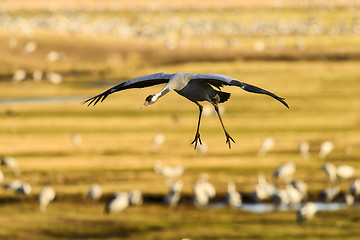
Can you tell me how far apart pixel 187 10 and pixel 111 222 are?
9880cm

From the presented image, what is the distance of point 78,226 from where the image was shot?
809 inches

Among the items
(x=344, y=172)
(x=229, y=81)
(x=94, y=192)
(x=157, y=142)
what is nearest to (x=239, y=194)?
(x=344, y=172)

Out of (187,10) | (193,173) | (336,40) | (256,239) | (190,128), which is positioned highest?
(187,10)

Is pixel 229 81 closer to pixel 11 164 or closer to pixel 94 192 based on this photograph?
pixel 94 192

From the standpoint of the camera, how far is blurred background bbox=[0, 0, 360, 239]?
69.0ft

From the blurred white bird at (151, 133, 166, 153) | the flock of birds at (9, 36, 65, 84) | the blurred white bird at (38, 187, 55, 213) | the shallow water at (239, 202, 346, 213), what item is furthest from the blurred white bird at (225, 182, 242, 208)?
the flock of birds at (9, 36, 65, 84)

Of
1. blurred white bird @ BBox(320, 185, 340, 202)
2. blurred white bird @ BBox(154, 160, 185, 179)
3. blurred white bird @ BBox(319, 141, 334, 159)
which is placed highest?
blurred white bird @ BBox(319, 141, 334, 159)

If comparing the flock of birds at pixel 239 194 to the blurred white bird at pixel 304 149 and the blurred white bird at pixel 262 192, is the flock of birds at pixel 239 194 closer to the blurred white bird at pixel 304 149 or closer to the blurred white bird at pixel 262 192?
the blurred white bird at pixel 262 192

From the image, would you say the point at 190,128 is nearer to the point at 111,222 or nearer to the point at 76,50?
the point at 111,222

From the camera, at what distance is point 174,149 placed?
95.8ft

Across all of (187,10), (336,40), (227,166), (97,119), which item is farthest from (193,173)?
(187,10)

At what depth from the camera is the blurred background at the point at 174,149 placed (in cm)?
2103

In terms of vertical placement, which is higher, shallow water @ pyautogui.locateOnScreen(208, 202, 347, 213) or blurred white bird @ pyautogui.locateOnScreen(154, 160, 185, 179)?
blurred white bird @ pyautogui.locateOnScreen(154, 160, 185, 179)

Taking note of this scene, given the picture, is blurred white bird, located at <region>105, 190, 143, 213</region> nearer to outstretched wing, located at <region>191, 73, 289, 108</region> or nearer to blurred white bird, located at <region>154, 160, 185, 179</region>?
blurred white bird, located at <region>154, 160, 185, 179</region>
